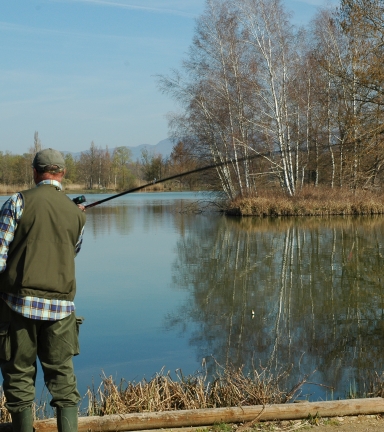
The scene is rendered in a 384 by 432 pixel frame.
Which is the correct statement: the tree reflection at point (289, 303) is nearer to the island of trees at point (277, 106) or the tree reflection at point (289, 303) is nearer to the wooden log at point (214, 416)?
the wooden log at point (214, 416)

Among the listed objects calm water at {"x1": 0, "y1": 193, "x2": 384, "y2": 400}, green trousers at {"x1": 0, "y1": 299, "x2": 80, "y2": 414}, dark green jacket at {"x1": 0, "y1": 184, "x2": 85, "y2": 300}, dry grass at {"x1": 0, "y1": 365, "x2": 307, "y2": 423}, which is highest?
dark green jacket at {"x1": 0, "y1": 184, "x2": 85, "y2": 300}

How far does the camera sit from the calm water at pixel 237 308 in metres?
6.03

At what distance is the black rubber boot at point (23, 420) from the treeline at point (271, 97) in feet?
66.4

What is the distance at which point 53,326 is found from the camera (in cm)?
325

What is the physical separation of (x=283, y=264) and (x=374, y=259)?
5.97 feet

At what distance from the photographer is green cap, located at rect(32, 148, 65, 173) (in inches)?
132

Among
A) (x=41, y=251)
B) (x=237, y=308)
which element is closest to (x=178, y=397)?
(x=41, y=251)

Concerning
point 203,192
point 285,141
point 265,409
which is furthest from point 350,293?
point 203,192

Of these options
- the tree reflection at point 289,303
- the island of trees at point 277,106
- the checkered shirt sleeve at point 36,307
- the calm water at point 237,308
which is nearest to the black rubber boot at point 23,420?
the checkered shirt sleeve at point 36,307

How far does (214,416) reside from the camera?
12.0ft

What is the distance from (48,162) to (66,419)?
4.30 feet

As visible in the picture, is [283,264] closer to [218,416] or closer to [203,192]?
[218,416]

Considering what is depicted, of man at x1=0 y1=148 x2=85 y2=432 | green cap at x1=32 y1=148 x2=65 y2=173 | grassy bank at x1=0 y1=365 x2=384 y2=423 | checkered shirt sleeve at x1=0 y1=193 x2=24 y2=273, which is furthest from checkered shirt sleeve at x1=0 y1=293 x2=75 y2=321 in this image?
grassy bank at x1=0 y1=365 x2=384 y2=423

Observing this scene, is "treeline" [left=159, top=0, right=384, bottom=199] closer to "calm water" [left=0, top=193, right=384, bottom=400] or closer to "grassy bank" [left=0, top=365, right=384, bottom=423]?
"calm water" [left=0, top=193, right=384, bottom=400]
